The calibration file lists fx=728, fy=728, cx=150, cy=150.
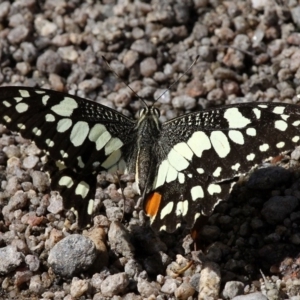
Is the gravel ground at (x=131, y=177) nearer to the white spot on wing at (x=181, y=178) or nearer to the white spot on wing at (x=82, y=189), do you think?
the white spot on wing at (x=82, y=189)

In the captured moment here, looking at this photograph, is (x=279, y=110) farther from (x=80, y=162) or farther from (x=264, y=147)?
(x=80, y=162)

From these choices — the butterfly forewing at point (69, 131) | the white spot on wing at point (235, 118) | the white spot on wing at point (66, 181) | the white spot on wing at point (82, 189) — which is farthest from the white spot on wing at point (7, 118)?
the white spot on wing at point (235, 118)

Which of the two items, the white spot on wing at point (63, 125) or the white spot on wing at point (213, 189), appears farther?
the white spot on wing at point (63, 125)

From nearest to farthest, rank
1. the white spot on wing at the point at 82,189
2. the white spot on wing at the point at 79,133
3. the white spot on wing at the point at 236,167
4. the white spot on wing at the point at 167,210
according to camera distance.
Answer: the white spot on wing at the point at 236,167, the white spot on wing at the point at 167,210, the white spot on wing at the point at 79,133, the white spot on wing at the point at 82,189

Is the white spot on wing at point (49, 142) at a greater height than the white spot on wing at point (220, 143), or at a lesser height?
greater

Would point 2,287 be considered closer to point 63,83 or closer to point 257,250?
point 257,250

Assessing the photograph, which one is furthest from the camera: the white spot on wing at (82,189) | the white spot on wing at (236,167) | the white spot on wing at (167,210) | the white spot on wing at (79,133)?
the white spot on wing at (82,189)

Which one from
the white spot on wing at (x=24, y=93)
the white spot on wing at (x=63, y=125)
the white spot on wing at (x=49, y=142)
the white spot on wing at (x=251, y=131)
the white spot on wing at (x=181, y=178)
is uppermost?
the white spot on wing at (x=24, y=93)

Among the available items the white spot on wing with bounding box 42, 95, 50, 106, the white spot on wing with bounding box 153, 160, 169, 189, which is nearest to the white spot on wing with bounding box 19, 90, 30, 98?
the white spot on wing with bounding box 42, 95, 50, 106
